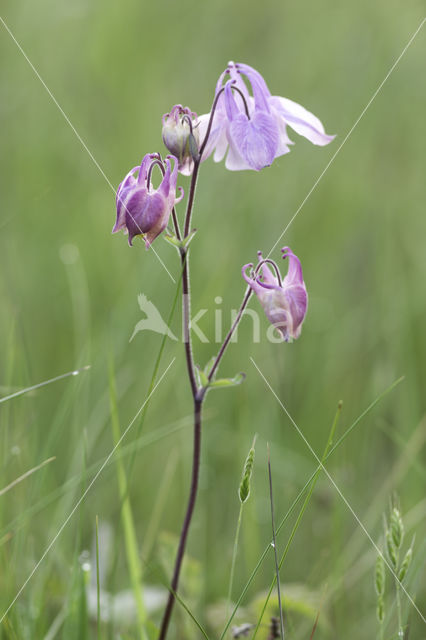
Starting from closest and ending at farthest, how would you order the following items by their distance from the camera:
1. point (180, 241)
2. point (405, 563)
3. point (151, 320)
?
point (405, 563) → point (180, 241) → point (151, 320)

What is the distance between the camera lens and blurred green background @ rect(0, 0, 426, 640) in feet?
4.93

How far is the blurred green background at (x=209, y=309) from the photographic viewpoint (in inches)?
59.2

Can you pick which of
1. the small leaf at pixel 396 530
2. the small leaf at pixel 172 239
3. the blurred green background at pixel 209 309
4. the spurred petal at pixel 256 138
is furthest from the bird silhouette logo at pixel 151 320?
the small leaf at pixel 396 530

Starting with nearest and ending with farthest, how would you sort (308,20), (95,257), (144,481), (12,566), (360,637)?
(12,566) < (360,637) < (144,481) < (95,257) < (308,20)

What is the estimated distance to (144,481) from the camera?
6.27 feet

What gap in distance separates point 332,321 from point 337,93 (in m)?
1.61

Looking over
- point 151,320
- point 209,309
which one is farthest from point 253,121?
point 209,309

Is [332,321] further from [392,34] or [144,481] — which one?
[392,34]

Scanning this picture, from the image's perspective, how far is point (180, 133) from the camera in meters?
1.14

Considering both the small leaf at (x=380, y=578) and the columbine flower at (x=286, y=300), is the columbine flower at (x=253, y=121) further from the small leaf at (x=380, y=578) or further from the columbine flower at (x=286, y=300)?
the small leaf at (x=380, y=578)

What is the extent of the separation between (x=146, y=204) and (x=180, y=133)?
0.50ft

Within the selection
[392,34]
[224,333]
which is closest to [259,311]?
[224,333]

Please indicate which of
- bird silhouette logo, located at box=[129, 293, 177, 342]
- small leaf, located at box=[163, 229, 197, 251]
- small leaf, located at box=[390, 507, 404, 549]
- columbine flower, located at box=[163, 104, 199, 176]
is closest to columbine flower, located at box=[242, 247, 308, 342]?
small leaf, located at box=[163, 229, 197, 251]

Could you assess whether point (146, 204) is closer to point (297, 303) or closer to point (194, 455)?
point (297, 303)
